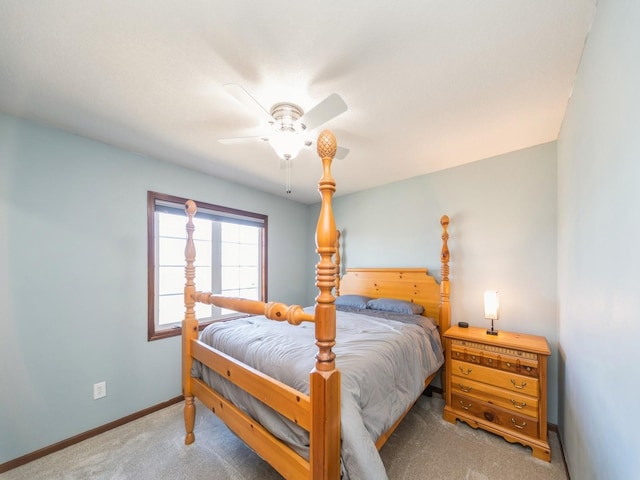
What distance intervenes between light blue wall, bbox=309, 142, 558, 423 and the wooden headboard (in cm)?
13

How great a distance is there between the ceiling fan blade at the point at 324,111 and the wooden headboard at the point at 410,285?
72.4 inches

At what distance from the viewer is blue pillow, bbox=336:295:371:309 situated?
2971mm

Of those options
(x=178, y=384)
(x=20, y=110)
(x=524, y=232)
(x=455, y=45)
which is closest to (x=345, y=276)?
(x=524, y=232)

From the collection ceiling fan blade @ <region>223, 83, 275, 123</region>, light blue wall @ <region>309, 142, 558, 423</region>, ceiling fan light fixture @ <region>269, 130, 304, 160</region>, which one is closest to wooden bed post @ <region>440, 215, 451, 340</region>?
light blue wall @ <region>309, 142, 558, 423</region>

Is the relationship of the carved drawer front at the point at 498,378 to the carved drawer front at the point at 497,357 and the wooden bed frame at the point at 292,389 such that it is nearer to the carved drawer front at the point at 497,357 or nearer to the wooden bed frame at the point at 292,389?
the carved drawer front at the point at 497,357

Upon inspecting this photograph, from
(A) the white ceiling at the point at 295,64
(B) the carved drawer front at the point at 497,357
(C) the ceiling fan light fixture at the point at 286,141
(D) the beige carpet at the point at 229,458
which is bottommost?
(D) the beige carpet at the point at 229,458

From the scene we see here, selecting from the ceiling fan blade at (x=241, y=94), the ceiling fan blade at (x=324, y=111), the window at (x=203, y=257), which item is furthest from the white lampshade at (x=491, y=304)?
the window at (x=203, y=257)

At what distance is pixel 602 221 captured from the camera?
3.45 feet

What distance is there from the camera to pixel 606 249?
101cm

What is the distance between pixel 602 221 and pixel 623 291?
34cm

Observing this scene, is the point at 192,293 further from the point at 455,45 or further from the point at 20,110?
the point at 455,45

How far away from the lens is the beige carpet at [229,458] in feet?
5.49

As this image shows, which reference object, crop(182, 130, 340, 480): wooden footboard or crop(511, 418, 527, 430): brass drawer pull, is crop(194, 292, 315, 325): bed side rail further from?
crop(511, 418, 527, 430): brass drawer pull

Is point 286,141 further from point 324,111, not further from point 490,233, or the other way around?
point 490,233
